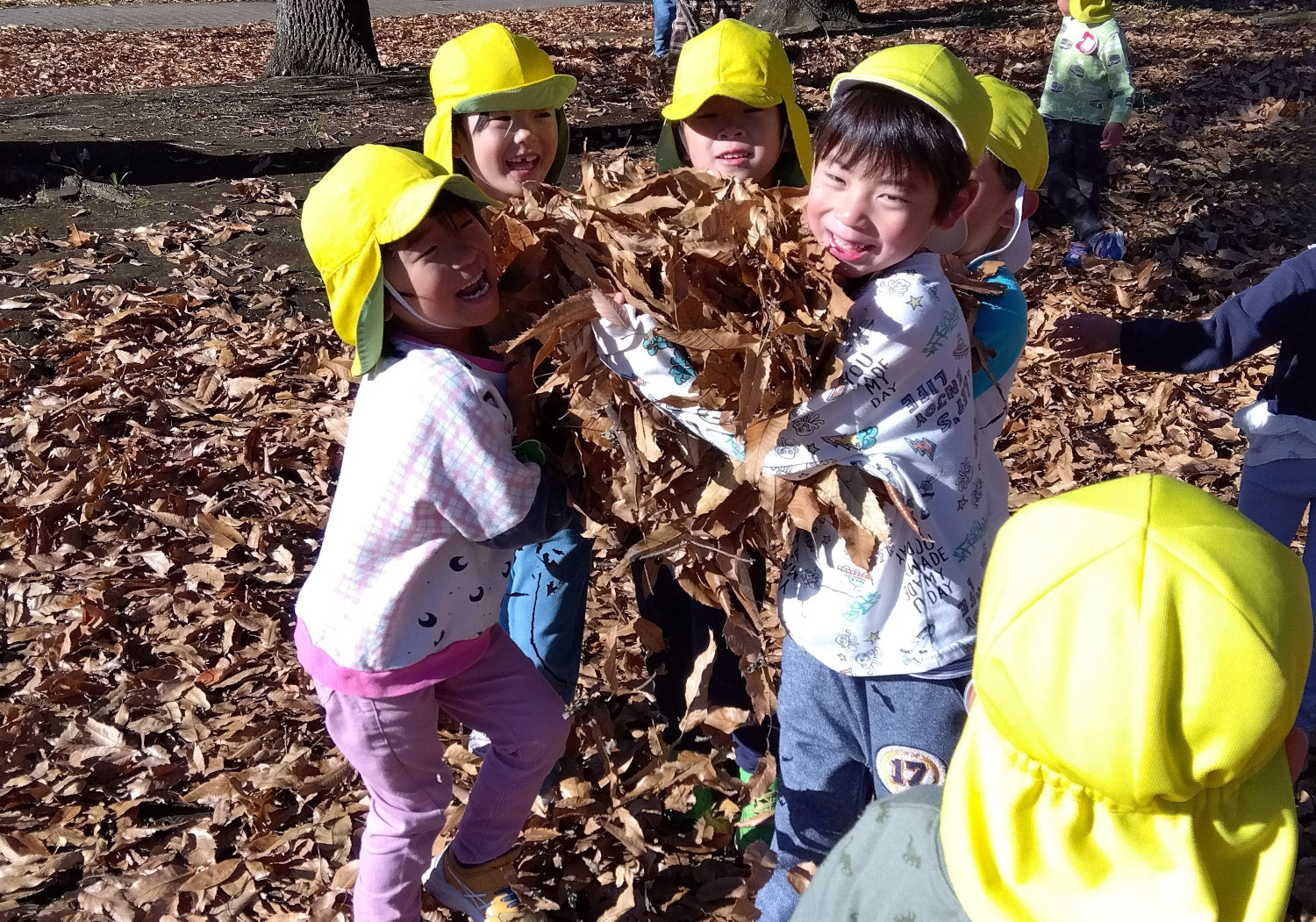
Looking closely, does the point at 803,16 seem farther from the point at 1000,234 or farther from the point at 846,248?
the point at 846,248

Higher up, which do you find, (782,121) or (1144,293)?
(782,121)

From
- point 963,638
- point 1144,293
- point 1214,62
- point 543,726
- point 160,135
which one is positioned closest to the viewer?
point 963,638

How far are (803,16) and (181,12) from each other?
12889mm

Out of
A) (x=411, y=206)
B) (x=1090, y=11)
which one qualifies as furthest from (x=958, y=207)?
(x=1090, y=11)

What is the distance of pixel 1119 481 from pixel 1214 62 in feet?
43.8

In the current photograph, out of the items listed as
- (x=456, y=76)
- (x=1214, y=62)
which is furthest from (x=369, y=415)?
(x=1214, y=62)

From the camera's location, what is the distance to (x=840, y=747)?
2518 millimetres

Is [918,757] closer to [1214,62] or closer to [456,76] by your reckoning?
[456,76]

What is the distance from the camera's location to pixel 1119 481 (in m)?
1.44

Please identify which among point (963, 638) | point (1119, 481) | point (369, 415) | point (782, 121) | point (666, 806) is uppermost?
point (782, 121)

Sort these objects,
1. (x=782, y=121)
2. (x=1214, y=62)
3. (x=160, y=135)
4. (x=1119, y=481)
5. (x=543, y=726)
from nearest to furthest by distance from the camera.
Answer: (x=1119, y=481), (x=543, y=726), (x=782, y=121), (x=160, y=135), (x=1214, y=62)

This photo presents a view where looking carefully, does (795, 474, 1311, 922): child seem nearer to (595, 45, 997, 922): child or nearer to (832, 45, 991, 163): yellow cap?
(595, 45, 997, 922): child

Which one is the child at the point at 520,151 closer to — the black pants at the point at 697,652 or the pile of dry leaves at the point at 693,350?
the black pants at the point at 697,652

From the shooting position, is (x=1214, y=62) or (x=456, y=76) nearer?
(x=456, y=76)
